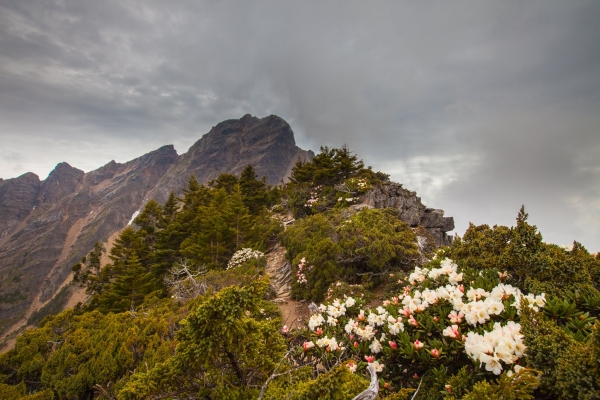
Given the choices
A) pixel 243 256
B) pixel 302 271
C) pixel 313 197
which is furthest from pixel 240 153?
pixel 302 271

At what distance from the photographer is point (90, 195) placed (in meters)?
96.4

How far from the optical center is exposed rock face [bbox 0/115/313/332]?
200 feet

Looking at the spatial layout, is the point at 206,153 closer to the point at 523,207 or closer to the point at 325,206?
the point at 325,206

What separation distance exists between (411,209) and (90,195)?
11930 centimetres

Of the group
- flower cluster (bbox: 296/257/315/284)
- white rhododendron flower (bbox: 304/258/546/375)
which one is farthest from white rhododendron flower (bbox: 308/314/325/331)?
flower cluster (bbox: 296/257/315/284)

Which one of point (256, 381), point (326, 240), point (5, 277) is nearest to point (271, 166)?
point (5, 277)

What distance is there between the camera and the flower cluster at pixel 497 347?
1.69 metres

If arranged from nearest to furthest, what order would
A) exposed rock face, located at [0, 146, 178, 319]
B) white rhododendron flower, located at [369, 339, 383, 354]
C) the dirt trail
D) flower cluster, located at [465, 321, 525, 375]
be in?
flower cluster, located at [465, 321, 525, 375]
white rhododendron flower, located at [369, 339, 383, 354]
the dirt trail
exposed rock face, located at [0, 146, 178, 319]

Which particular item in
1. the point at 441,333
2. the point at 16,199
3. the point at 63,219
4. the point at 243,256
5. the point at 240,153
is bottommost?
the point at 441,333

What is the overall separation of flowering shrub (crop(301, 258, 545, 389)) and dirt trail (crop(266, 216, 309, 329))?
3202 mm

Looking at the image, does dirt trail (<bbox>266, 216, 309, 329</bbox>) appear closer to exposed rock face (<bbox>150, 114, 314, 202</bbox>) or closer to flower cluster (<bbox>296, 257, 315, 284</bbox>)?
flower cluster (<bbox>296, 257, 315, 284</bbox>)

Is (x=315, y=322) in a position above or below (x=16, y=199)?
below

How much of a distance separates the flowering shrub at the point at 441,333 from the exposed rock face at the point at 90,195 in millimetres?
57971

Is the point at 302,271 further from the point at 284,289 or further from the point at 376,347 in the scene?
the point at 376,347
